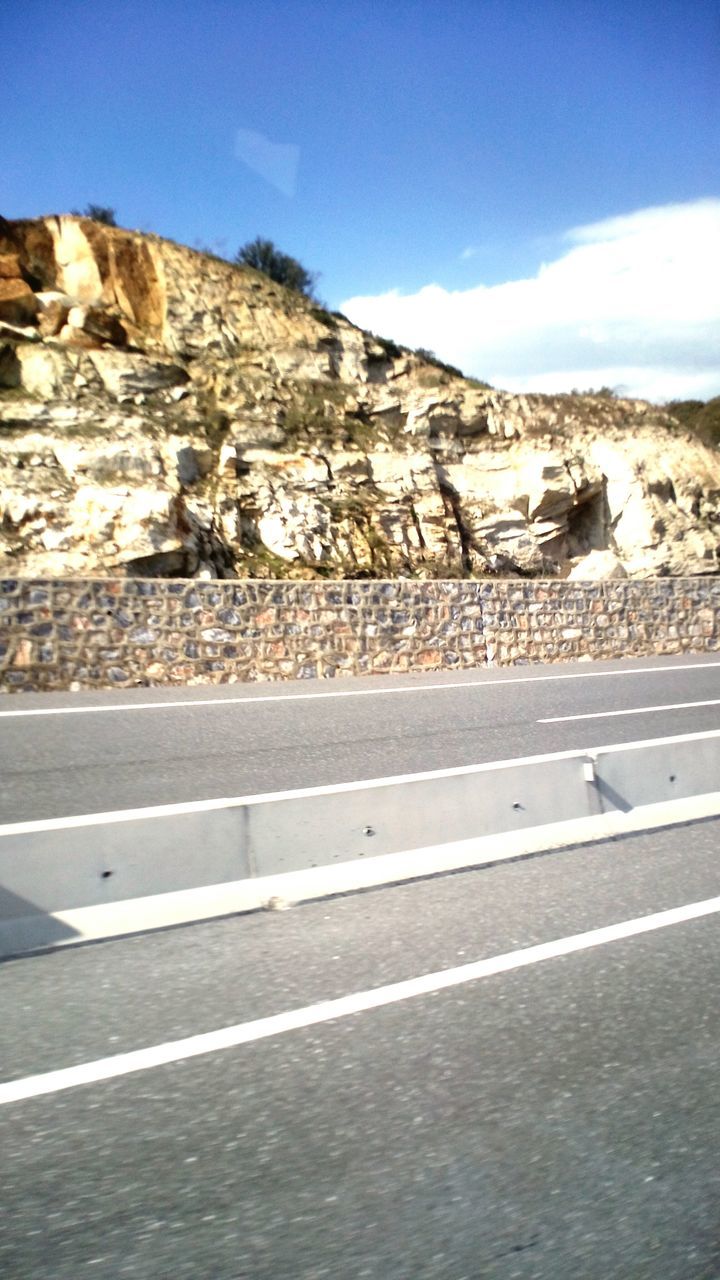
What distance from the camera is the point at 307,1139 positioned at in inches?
131

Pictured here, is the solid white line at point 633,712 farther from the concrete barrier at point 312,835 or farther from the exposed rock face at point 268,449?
the exposed rock face at point 268,449

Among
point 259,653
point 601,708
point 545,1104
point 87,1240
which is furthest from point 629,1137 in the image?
point 259,653

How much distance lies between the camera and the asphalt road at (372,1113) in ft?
9.23

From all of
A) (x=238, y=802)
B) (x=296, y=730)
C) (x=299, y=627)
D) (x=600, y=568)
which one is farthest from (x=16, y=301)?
(x=238, y=802)

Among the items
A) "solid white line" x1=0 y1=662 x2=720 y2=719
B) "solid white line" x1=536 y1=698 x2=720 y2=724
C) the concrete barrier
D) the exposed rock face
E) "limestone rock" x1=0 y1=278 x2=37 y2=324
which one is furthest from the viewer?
"limestone rock" x1=0 y1=278 x2=37 y2=324

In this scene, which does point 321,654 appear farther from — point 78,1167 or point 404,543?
point 78,1167

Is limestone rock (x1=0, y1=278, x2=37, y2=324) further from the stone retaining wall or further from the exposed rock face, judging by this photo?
the stone retaining wall

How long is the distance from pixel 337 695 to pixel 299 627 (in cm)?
221

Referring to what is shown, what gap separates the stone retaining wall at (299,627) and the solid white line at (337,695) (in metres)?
1.48

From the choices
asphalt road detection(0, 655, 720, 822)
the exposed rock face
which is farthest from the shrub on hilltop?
asphalt road detection(0, 655, 720, 822)

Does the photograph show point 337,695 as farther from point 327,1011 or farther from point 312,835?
point 327,1011

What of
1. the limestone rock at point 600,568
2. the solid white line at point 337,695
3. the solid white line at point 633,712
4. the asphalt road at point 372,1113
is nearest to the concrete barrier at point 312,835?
the asphalt road at point 372,1113

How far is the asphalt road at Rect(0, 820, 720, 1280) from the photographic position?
111 inches

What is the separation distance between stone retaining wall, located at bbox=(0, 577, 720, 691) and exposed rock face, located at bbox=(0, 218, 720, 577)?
6.77 m
